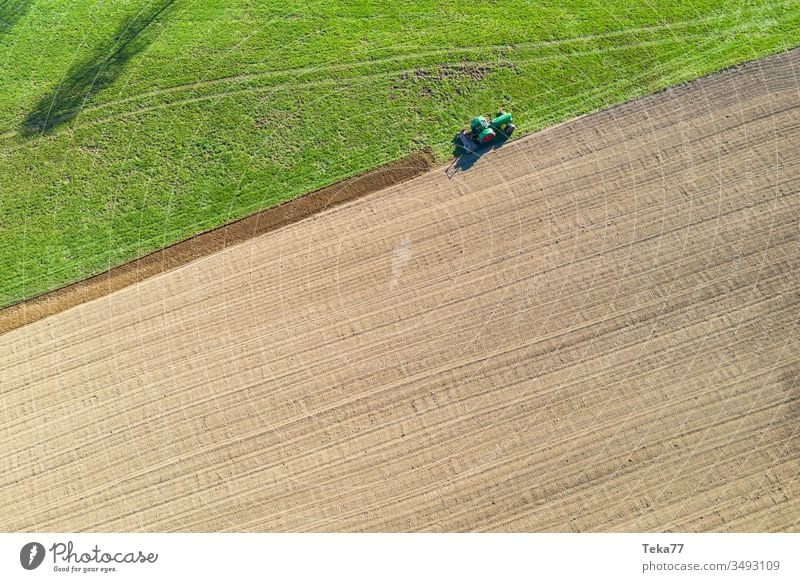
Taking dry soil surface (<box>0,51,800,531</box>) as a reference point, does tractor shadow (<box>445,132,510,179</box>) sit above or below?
above

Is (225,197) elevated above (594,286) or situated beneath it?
elevated above

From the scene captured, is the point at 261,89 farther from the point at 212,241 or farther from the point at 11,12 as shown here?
the point at 11,12

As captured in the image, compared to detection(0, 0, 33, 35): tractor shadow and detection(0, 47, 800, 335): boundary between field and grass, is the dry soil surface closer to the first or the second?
detection(0, 47, 800, 335): boundary between field and grass

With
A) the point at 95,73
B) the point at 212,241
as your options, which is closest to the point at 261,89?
the point at 212,241

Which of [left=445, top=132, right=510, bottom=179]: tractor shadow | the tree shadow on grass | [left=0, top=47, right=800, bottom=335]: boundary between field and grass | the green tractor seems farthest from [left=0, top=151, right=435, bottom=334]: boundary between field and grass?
the tree shadow on grass

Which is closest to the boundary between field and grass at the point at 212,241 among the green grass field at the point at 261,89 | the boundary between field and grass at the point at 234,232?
the boundary between field and grass at the point at 234,232
